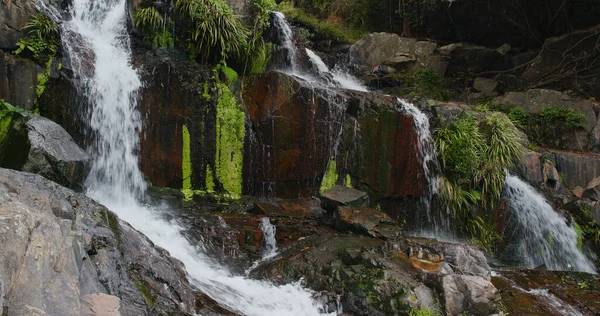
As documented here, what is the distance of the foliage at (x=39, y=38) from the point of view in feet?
26.4

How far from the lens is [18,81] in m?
7.83

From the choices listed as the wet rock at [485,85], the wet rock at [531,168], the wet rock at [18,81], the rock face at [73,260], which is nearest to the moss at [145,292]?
the rock face at [73,260]

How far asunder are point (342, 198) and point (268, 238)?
175cm

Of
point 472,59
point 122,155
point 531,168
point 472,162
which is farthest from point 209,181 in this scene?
point 472,59

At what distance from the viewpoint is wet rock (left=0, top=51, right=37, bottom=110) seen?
7.73m

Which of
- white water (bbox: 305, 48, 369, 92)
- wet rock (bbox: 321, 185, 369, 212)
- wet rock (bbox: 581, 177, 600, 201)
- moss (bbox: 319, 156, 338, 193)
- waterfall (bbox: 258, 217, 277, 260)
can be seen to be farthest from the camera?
white water (bbox: 305, 48, 369, 92)

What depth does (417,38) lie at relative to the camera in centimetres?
1609

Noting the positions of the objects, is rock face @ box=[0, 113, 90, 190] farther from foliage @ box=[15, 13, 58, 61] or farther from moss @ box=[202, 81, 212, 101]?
moss @ box=[202, 81, 212, 101]

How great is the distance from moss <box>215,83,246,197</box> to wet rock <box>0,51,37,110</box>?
3342mm

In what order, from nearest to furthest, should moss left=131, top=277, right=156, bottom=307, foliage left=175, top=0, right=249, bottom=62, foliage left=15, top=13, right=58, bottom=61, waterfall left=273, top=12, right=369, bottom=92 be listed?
moss left=131, top=277, right=156, bottom=307 → foliage left=15, top=13, right=58, bottom=61 → foliage left=175, top=0, right=249, bottom=62 → waterfall left=273, top=12, right=369, bottom=92

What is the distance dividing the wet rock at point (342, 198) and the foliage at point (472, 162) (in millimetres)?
1991

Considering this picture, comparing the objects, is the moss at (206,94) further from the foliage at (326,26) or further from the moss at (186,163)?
the foliage at (326,26)

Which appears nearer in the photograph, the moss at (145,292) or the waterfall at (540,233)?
the moss at (145,292)

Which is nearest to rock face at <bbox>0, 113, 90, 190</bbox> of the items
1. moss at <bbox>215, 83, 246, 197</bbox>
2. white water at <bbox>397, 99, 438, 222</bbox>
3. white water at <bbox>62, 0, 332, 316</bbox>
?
white water at <bbox>62, 0, 332, 316</bbox>
